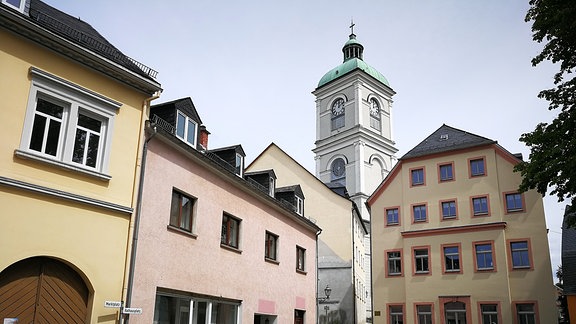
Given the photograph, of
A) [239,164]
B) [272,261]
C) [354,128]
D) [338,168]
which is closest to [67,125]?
[239,164]

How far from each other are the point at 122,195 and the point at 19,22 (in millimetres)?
4614

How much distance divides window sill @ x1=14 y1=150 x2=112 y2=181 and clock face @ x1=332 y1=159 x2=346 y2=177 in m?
56.2

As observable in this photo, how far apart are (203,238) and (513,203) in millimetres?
21445

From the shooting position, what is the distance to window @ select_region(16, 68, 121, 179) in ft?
36.9

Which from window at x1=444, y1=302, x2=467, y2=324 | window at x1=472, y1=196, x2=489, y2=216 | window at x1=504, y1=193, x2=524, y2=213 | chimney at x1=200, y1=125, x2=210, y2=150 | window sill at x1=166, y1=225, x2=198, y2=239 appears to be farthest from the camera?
window at x1=472, y1=196, x2=489, y2=216

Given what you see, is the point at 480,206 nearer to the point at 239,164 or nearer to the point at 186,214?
the point at 239,164

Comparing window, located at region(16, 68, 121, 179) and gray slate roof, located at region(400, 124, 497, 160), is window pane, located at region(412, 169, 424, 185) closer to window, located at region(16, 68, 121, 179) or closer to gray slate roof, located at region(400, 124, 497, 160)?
gray slate roof, located at region(400, 124, 497, 160)

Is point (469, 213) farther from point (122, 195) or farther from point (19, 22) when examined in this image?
point (19, 22)

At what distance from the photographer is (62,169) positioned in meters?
11.6

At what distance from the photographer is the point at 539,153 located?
1555cm

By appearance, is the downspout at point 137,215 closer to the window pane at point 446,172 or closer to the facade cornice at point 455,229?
the facade cornice at point 455,229

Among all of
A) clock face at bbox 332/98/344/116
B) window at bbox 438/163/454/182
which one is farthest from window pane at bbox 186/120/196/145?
clock face at bbox 332/98/344/116

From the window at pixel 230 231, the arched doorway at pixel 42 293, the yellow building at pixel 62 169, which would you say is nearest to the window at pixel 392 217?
the window at pixel 230 231

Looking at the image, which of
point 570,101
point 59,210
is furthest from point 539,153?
point 59,210
